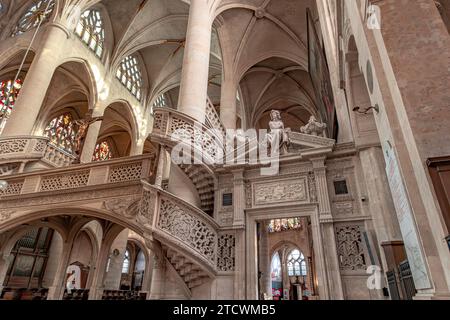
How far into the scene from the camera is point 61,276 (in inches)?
316

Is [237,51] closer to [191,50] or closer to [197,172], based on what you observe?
[191,50]

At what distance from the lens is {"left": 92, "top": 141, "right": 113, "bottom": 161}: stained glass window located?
18.0 metres

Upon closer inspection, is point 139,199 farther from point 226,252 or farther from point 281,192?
point 281,192

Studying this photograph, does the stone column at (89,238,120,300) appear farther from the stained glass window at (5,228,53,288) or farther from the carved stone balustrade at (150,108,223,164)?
the carved stone balustrade at (150,108,223,164)

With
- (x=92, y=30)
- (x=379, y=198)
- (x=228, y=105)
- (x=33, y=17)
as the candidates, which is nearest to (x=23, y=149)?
(x=228, y=105)

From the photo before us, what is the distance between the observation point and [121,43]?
15055 mm

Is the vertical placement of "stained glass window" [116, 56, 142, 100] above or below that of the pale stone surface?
above

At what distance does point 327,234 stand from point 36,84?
1041 cm

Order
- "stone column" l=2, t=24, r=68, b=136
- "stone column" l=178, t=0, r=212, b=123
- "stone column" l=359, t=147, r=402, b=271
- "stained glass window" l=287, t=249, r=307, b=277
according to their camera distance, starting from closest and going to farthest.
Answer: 1. "stone column" l=359, t=147, r=402, b=271
2. "stone column" l=178, t=0, r=212, b=123
3. "stone column" l=2, t=24, r=68, b=136
4. "stained glass window" l=287, t=249, r=307, b=277

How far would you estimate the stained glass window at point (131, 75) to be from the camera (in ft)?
54.4

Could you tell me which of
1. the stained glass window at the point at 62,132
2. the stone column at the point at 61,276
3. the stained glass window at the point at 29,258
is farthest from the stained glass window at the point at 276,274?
the stained glass window at the point at 62,132

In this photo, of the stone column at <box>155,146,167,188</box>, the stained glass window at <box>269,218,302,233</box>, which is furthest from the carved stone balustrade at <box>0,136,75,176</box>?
the stained glass window at <box>269,218,302,233</box>

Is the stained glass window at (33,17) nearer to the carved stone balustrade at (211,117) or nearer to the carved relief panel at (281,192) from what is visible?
the carved stone balustrade at (211,117)

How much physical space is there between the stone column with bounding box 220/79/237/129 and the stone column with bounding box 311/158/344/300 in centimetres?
569
